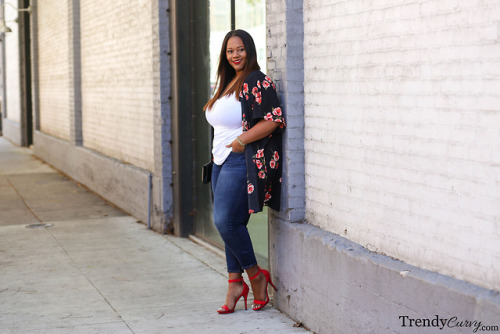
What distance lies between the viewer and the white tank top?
5.45 metres

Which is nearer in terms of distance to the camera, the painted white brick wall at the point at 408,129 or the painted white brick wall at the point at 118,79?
the painted white brick wall at the point at 408,129

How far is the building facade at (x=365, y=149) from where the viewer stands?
367cm

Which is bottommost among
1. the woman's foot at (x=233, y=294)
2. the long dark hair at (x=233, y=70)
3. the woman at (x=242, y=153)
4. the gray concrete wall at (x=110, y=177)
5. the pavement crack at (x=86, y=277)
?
the pavement crack at (x=86, y=277)

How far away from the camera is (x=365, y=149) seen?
4.70 metres

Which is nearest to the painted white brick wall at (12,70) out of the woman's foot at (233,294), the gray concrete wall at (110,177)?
the gray concrete wall at (110,177)

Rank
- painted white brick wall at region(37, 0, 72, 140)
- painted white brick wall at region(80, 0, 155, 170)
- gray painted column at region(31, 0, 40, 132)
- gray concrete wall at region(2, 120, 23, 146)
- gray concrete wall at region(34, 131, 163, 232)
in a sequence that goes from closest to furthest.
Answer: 1. gray concrete wall at region(34, 131, 163, 232)
2. painted white brick wall at region(80, 0, 155, 170)
3. painted white brick wall at region(37, 0, 72, 140)
4. gray painted column at region(31, 0, 40, 132)
5. gray concrete wall at region(2, 120, 23, 146)

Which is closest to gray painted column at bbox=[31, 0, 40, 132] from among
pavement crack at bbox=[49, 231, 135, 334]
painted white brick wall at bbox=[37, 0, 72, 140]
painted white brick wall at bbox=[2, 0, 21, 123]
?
painted white brick wall at bbox=[37, 0, 72, 140]

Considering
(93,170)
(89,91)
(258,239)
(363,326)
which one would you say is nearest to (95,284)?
(258,239)

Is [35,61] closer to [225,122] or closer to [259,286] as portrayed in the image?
[225,122]

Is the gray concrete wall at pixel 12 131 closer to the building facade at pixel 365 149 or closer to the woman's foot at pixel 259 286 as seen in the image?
the building facade at pixel 365 149

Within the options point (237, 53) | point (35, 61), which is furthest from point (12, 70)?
point (237, 53)

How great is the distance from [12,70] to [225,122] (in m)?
21.0

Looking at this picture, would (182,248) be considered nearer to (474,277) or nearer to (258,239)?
(258,239)

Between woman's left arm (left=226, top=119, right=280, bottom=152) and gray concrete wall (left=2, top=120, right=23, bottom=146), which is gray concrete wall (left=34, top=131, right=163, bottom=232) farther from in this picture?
gray concrete wall (left=2, top=120, right=23, bottom=146)
